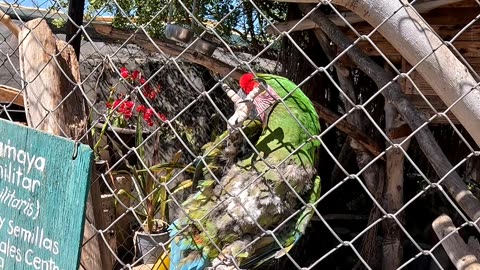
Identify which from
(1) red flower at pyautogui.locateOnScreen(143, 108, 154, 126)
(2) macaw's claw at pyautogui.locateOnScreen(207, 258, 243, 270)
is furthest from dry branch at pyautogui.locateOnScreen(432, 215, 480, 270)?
(1) red flower at pyautogui.locateOnScreen(143, 108, 154, 126)

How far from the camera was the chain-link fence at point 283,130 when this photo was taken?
1099 mm

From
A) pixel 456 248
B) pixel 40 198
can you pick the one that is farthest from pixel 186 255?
pixel 456 248

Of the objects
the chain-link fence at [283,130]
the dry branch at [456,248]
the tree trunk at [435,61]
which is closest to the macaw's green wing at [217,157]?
the chain-link fence at [283,130]

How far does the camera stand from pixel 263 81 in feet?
4.77

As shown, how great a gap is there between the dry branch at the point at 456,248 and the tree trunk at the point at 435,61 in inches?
15.6

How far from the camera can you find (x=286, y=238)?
4.91ft

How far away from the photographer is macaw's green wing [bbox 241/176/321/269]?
1488 millimetres

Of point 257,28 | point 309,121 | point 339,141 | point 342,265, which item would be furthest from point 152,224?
point 309,121

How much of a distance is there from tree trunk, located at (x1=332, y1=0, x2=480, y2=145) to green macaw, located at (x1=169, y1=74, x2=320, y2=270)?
19.0 inches

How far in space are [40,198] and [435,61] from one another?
84cm

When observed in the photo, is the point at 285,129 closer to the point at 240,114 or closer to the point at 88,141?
the point at 240,114

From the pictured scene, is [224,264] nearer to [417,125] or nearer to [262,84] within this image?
[262,84]

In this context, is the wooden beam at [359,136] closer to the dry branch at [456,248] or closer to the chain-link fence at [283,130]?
the chain-link fence at [283,130]

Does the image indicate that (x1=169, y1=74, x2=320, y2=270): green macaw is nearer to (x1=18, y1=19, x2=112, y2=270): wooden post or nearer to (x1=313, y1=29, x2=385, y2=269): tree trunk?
(x1=18, y1=19, x2=112, y2=270): wooden post
